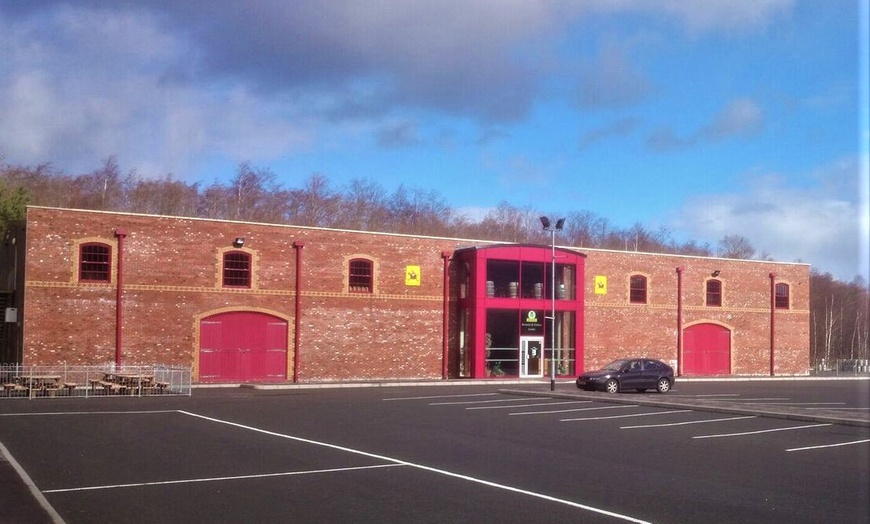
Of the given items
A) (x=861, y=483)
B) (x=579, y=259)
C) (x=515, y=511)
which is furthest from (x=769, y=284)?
(x=515, y=511)

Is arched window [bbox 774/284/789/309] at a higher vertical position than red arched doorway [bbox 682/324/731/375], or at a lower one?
higher

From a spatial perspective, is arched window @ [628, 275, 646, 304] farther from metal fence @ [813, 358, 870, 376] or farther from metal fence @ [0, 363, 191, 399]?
metal fence @ [0, 363, 191, 399]

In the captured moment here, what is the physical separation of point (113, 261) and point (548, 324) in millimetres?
21016

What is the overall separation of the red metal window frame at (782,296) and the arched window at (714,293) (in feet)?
14.2

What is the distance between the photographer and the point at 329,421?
21031mm

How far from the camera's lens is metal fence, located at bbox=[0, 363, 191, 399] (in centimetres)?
2939

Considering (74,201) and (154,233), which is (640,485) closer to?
(154,233)

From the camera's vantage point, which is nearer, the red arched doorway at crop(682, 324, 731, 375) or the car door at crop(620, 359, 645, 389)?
the car door at crop(620, 359, 645, 389)

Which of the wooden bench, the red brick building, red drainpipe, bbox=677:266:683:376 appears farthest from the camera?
red drainpipe, bbox=677:266:683:376

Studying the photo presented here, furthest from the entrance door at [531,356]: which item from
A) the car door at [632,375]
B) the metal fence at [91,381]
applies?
the metal fence at [91,381]

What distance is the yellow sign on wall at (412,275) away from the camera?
40.7 m

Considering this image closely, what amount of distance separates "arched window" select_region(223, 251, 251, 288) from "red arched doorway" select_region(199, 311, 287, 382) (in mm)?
1275

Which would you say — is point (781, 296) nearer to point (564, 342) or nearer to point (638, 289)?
point (638, 289)

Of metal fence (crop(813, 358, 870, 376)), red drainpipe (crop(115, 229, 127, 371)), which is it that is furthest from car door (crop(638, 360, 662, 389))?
metal fence (crop(813, 358, 870, 376))
